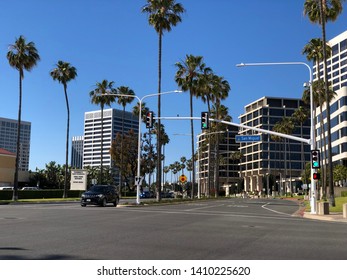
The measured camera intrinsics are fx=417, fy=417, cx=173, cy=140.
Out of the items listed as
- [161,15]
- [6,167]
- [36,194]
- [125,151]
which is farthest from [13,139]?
[161,15]

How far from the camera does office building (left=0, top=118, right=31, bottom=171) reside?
15662 centimetres

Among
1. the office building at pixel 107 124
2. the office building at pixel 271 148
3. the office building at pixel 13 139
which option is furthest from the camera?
the office building at pixel 13 139

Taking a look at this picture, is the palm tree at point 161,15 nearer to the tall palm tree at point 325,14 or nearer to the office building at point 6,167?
the tall palm tree at point 325,14

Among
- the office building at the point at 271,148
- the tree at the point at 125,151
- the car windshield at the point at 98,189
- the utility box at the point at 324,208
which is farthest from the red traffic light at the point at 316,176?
the office building at the point at 271,148

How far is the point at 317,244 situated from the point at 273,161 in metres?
149

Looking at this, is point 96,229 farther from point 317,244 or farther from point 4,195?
point 4,195

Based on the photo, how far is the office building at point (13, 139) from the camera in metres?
157

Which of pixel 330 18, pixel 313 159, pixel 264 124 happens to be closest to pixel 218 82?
pixel 330 18

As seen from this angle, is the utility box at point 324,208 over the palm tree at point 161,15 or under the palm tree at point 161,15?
under

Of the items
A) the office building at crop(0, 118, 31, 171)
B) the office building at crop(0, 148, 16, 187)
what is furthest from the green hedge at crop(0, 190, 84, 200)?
the office building at crop(0, 118, 31, 171)

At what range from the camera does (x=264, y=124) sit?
157750 millimetres

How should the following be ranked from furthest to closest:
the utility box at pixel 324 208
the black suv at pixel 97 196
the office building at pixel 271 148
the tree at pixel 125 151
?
the office building at pixel 271 148 → the tree at pixel 125 151 → the black suv at pixel 97 196 → the utility box at pixel 324 208

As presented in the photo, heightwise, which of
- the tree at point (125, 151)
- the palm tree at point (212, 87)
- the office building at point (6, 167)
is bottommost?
the office building at point (6, 167)

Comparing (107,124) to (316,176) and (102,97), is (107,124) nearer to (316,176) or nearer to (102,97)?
(102,97)
